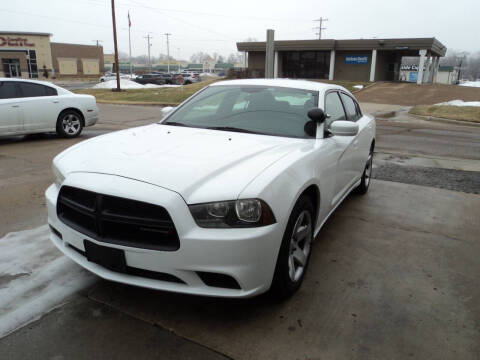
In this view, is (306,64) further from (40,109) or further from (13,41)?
(13,41)

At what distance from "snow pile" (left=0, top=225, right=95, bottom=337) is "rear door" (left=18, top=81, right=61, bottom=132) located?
5887 mm

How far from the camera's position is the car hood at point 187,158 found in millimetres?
2510

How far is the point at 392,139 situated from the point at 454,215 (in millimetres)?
6666

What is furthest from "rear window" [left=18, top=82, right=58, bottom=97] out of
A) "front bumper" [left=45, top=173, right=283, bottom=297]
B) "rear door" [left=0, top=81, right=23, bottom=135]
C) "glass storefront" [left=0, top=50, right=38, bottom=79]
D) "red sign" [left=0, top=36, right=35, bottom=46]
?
"red sign" [left=0, top=36, right=35, bottom=46]

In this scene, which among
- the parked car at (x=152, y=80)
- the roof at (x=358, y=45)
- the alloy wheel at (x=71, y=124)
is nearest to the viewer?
the alloy wheel at (x=71, y=124)

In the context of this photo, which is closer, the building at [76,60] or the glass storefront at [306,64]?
the glass storefront at [306,64]

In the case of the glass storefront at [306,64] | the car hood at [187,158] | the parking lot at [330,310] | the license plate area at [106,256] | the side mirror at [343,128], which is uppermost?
the glass storefront at [306,64]

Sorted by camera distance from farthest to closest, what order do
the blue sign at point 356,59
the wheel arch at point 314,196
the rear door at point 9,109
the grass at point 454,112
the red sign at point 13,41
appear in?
the red sign at point 13,41
the blue sign at point 356,59
the grass at point 454,112
the rear door at point 9,109
the wheel arch at point 314,196

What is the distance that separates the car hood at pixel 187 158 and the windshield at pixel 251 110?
8.5 inches

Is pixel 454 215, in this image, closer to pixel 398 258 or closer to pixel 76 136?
pixel 398 258

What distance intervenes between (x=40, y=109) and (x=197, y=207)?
8.24m

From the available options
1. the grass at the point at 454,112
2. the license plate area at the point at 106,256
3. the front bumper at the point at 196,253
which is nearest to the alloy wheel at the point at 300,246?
the front bumper at the point at 196,253

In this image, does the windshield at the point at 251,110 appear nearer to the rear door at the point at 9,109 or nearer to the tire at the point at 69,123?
the rear door at the point at 9,109

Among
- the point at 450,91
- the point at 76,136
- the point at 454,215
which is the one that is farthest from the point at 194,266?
the point at 450,91
